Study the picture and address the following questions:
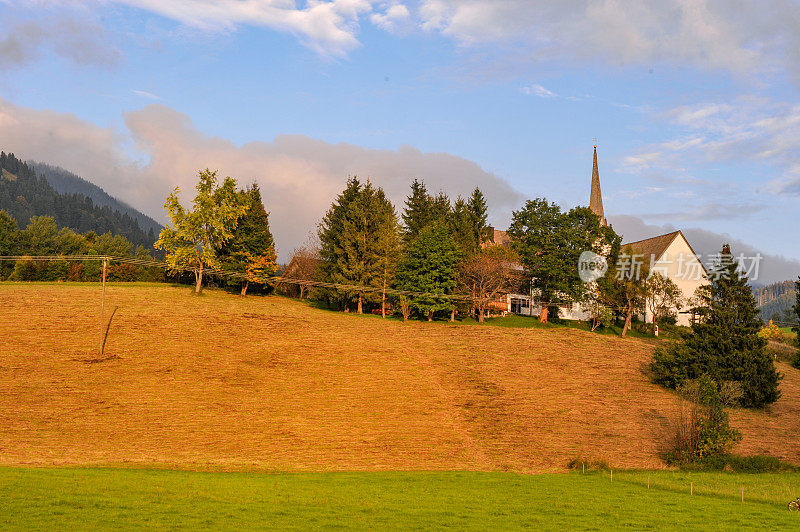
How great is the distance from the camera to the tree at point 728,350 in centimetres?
5419

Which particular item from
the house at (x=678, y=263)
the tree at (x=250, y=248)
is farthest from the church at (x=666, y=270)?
the tree at (x=250, y=248)

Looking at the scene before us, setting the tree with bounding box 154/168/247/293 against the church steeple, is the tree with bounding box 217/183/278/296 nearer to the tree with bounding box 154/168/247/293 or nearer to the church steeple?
the tree with bounding box 154/168/247/293

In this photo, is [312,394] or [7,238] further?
[7,238]

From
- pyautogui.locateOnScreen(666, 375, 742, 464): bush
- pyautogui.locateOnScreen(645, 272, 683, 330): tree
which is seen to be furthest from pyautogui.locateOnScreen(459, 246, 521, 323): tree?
pyautogui.locateOnScreen(666, 375, 742, 464): bush

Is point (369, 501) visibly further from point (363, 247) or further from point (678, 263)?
point (678, 263)

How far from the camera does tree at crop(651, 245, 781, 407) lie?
2133 inches

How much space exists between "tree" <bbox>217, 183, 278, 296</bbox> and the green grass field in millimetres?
59414

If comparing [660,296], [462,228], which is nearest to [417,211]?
[462,228]

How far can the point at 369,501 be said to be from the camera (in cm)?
2602

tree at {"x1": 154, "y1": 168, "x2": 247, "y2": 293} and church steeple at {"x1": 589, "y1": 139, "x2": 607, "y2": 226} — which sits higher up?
church steeple at {"x1": 589, "y1": 139, "x2": 607, "y2": 226}

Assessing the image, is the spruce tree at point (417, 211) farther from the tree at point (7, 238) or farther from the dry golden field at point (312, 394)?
the tree at point (7, 238)

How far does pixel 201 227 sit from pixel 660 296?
70791 millimetres

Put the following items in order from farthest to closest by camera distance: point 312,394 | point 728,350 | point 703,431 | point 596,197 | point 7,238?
point 7,238 → point 596,197 → point 728,350 → point 312,394 → point 703,431

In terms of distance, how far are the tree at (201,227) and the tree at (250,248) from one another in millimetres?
1922
